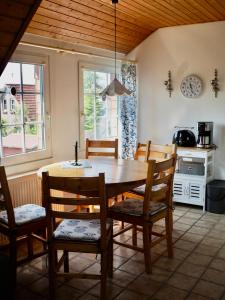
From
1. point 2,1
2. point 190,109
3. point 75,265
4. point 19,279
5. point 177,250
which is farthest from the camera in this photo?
point 190,109

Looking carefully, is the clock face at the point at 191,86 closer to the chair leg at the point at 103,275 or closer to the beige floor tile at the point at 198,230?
the beige floor tile at the point at 198,230

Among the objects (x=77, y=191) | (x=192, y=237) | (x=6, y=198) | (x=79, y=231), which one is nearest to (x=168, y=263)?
(x=192, y=237)

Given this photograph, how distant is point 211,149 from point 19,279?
2781 millimetres

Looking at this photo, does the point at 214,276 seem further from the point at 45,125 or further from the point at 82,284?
the point at 45,125

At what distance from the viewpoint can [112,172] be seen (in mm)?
2822

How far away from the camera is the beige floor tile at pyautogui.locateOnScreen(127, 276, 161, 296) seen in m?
2.42

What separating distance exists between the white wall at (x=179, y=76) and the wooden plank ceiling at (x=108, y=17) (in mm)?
196

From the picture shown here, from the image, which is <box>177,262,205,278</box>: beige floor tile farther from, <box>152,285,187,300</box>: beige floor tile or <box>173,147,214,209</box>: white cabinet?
<box>173,147,214,209</box>: white cabinet

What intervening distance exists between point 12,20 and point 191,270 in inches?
91.5

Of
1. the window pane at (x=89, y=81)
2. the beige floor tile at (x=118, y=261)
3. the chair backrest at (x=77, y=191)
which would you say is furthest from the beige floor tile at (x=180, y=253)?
the window pane at (x=89, y=81)

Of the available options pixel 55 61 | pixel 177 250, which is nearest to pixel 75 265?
pixel 177 250

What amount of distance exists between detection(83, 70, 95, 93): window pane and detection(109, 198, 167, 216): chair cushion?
77.3 inches

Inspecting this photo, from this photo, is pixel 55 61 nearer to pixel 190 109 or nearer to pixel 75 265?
pixel 190 109

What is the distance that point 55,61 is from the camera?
3.78 metres
